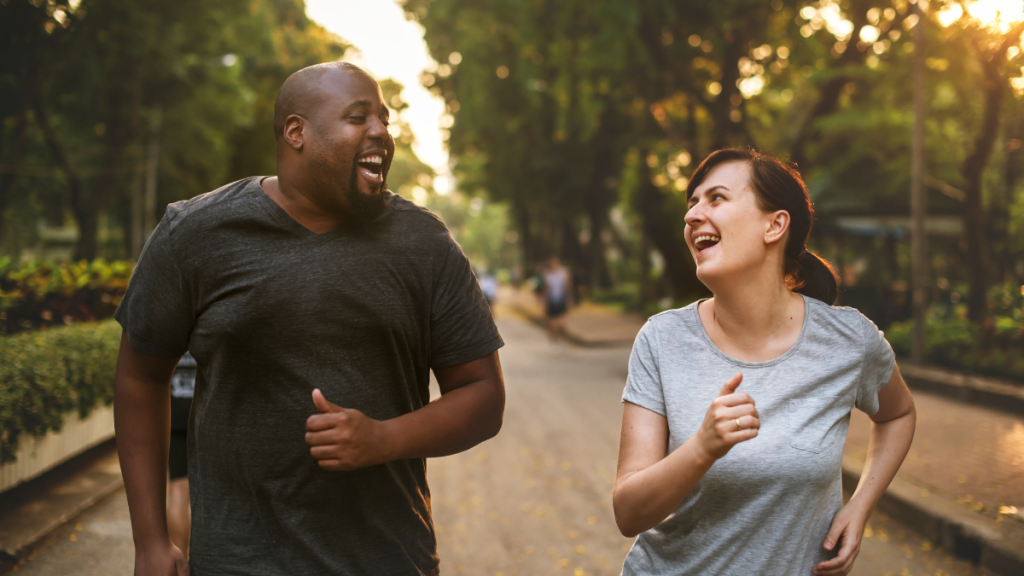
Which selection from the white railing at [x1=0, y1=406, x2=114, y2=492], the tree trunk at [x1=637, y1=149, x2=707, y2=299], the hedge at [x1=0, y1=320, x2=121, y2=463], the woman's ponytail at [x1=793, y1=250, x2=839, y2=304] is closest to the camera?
the woman's ponytail at [x1=793, y1=250, x2=839, y2=304]

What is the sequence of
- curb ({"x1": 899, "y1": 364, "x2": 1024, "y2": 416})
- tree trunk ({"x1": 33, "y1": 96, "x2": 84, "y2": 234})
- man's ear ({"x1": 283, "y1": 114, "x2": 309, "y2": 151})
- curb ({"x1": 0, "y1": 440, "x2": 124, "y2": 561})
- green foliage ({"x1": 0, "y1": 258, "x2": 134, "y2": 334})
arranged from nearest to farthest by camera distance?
1. man's ear ({"x1": 283, "y1": 114, "x2": 309, "y2": 151})
2. curb ({"x1": 0, "y1": 440, "x2": 124, "y2": 561})
3. green foliage ({"x1": 0, "y1": 258, "x2": 134, "y2": 334})
4. curb ({"x1": 899, "y1": 364, "x2": 1024, "y2": 416})
5. tree trunk ({"x1": 33, "y1": 96, "x2": 84, "y2": 234})

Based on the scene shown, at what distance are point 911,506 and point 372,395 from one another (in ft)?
16.5

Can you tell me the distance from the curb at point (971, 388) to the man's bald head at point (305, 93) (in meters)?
9.77

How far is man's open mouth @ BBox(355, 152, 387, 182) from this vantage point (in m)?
1.79

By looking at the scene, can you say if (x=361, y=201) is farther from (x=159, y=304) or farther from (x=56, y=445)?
(x=56, y=445)

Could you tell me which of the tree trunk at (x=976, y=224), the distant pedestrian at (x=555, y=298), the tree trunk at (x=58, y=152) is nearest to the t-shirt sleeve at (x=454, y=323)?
the tree trunk at (x=976, y=224)

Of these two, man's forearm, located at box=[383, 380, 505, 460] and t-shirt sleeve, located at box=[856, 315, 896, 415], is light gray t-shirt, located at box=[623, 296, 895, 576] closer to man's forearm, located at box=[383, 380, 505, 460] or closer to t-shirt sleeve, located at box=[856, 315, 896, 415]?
t-shirt sleeve, located at box=[856, 315, 896, 415]

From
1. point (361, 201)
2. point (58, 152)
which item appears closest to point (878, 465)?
point (361, 201)

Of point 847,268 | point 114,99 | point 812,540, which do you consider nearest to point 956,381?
point 847,268

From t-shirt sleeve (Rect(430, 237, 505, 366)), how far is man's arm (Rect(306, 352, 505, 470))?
0.03m

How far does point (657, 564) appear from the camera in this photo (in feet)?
6.61

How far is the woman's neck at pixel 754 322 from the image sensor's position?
2.01 meters

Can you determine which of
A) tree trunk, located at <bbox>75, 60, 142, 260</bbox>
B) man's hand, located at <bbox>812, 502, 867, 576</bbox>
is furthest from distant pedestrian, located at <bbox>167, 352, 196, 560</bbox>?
tree trunk, located at <bbox>75, 60, 142, 260</bbox>

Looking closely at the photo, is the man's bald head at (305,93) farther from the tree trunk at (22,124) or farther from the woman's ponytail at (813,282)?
the tree trunk at (22,124)
